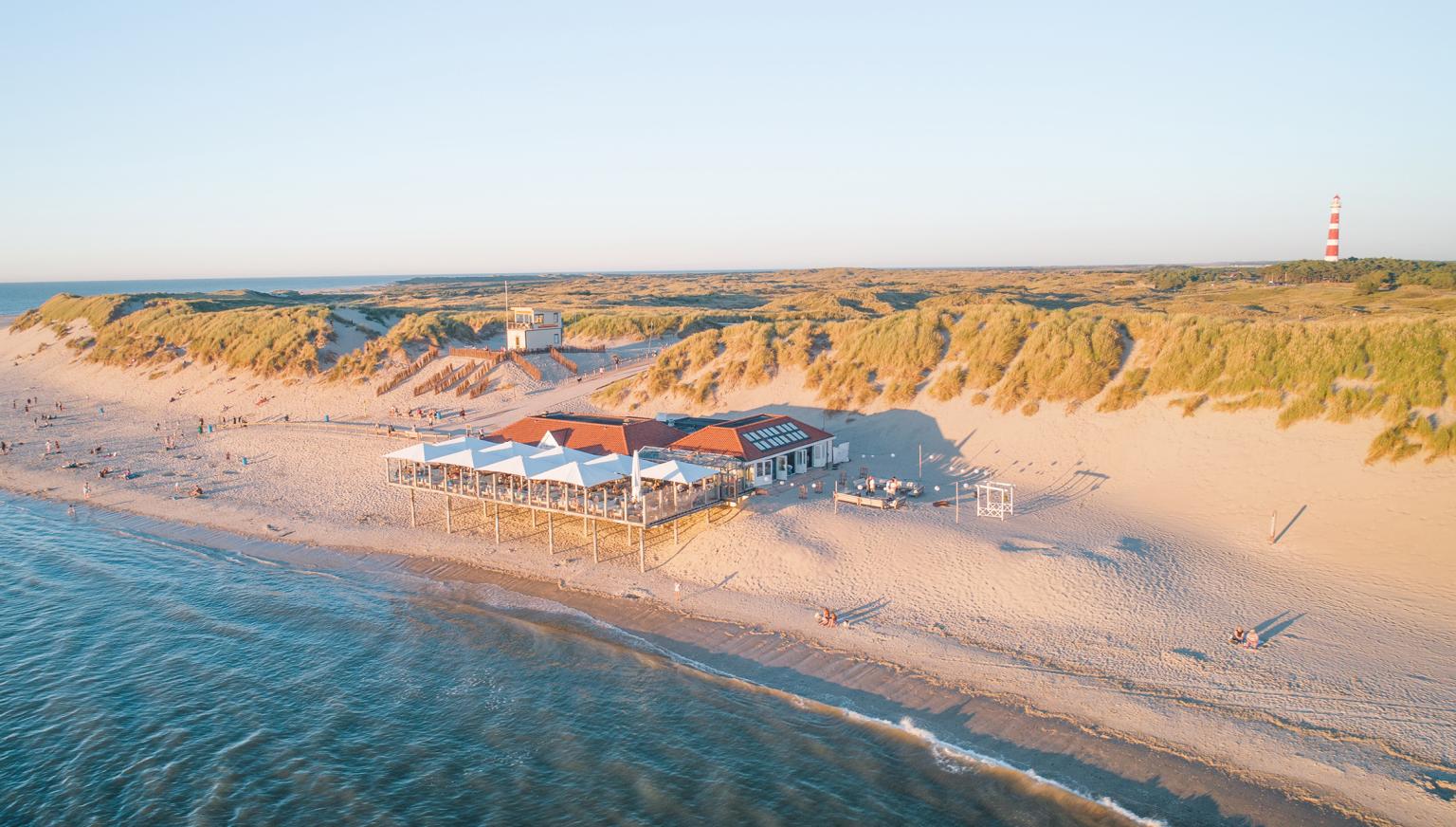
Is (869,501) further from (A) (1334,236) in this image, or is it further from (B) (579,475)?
(A) (1334,236)

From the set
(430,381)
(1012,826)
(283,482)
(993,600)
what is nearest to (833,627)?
(993,600)

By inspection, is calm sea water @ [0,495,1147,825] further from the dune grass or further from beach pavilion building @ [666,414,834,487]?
the dune grass

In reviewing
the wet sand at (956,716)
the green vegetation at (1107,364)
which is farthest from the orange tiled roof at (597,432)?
the green vegetation at (1107,364)

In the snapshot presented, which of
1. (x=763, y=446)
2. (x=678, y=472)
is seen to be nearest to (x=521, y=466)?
(x=678, y=472)

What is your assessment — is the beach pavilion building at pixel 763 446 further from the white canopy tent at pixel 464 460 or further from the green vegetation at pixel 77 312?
the green vegetation at pixel 77 312

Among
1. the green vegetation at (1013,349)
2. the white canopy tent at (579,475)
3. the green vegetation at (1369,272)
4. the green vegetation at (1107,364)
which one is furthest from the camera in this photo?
the green vegetation at (1369,272)
